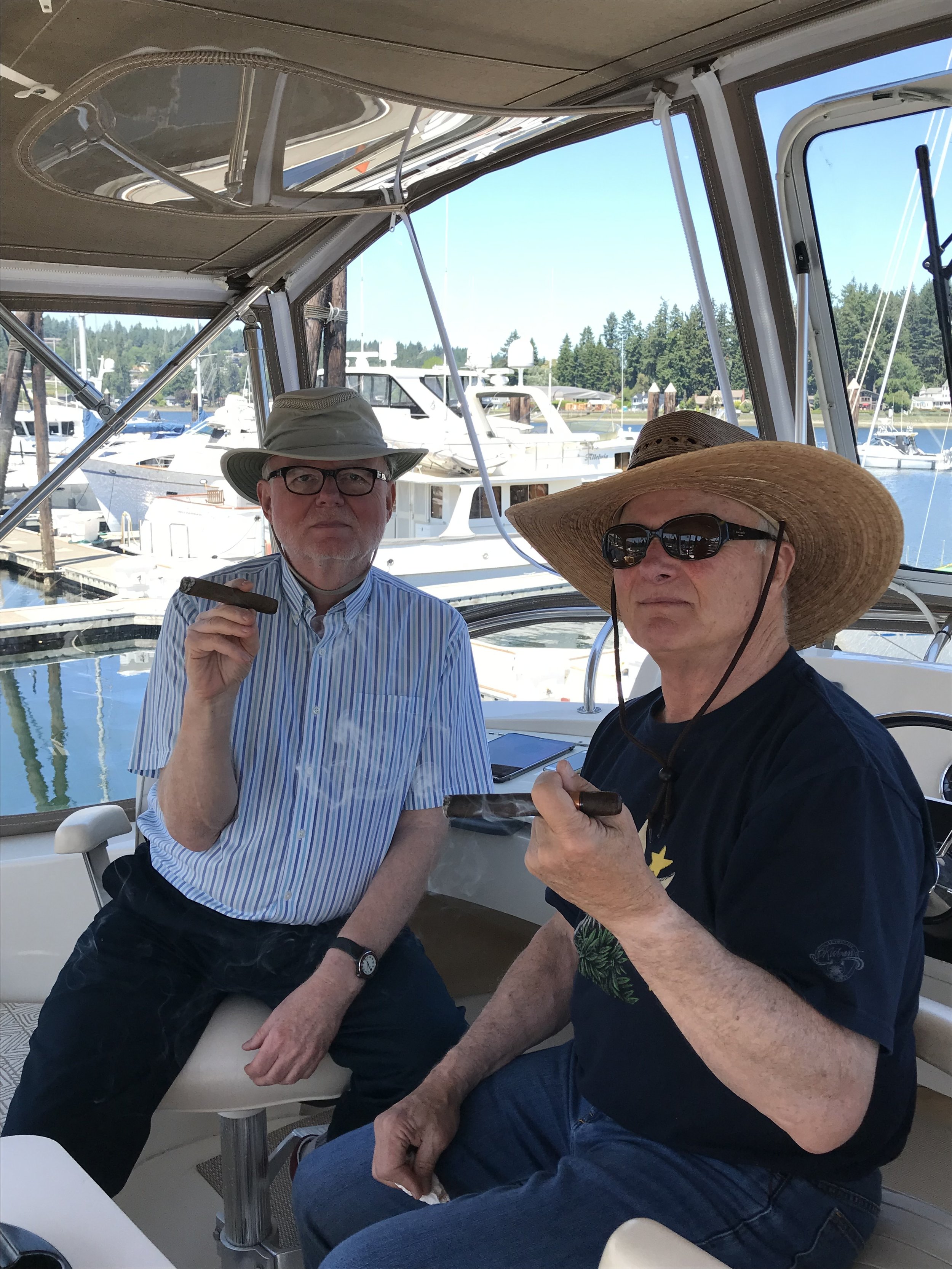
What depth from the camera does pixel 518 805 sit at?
3.76 feet

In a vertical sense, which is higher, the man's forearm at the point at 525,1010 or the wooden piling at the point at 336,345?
the wooden piling at the point at 336,345

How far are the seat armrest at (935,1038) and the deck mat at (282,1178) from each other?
3.94ft

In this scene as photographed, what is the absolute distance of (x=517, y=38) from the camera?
5.23 ft

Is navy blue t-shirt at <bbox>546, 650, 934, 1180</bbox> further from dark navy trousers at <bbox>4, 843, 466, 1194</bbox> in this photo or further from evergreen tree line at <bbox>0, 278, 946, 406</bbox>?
evergreen tree line at <bbox>0, 278, 946, 406</bbox>

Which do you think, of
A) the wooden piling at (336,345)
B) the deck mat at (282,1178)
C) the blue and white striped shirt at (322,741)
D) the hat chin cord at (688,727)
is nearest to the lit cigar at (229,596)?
the blue and white striped shirt at (322,741)

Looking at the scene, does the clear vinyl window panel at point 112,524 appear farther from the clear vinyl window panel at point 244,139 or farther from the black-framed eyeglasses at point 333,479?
the clear vinyl window panel at point 244,139

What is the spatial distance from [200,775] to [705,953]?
1097 millimetres

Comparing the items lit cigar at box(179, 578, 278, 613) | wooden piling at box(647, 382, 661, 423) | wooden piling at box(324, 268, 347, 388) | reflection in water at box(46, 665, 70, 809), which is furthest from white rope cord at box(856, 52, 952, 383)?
reflection in water at box(46, 665, 70, 809)

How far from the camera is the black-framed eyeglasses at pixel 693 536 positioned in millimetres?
1325

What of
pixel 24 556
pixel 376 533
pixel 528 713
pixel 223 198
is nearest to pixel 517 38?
pixel 223 198

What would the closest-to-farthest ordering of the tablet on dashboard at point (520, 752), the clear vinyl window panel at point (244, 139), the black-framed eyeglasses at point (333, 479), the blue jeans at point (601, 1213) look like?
the blue jeans at point (601, 1213), the clear vinyl window panel at point (244, 139), the black-framed eyeglasses at point (333, 479), the tablet on dashboard at point (520, 752)

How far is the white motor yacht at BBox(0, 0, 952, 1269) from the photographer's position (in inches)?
56.8

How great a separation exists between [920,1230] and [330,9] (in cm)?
176

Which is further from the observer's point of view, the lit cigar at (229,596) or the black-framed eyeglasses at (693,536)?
the lit cigar at (229,596)
